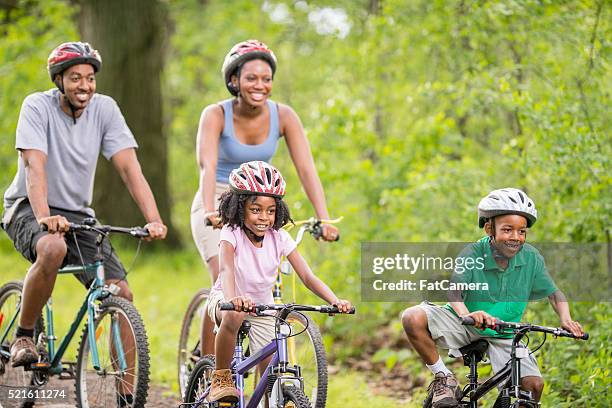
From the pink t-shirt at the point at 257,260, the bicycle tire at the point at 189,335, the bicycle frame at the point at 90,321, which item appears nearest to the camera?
the pink t-shirt at the point at 257,260

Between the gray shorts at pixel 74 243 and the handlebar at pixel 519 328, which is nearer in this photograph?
the handlebar at pixel 519 328

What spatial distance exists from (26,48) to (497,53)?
24.7 ft

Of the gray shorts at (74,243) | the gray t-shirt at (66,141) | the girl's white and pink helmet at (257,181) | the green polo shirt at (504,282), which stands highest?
the gray t-shirt at (66,141)

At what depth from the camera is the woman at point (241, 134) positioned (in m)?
5.95

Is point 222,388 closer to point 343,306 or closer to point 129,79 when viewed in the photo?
point 343,306

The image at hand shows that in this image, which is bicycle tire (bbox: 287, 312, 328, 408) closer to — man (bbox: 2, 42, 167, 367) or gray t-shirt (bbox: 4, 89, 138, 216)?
man (bbox: 2, 42, 167, 367)

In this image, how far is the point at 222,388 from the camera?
16.0 feet

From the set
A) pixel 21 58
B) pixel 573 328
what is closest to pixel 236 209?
pixel 573 328

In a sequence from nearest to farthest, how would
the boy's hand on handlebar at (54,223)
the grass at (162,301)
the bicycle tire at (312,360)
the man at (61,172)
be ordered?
the bicycle tire at (312,360) → the boy's hand on handlebar at (54,223) → the man at (61,172) → the grass at (162,301)

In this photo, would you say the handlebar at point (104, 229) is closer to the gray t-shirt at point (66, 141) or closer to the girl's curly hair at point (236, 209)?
the gray t-shirt at point (66, 141)

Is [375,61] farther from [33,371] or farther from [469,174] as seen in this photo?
[33,371]

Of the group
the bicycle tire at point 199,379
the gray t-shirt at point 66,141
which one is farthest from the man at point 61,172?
the bicycle tire at point 199,379

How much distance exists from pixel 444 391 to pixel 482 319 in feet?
1.76

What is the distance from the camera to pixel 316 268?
965 centimetres
